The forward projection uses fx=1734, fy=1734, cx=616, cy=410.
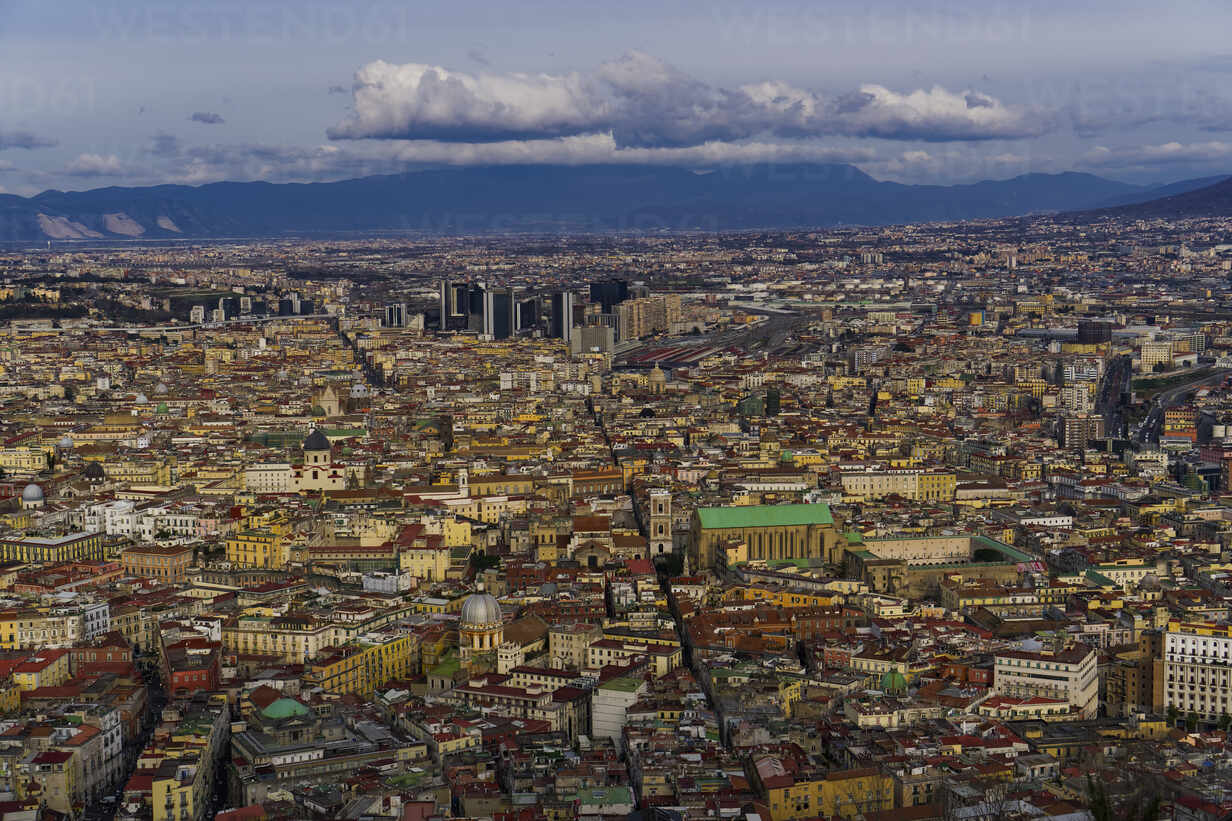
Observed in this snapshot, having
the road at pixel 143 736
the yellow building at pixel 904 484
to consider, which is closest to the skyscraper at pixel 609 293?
the yellow building at pixel 904 484

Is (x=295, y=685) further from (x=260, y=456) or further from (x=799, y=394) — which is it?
(x=799, y=394)

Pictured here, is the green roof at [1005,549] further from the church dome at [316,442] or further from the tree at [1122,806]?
the church dome at [316,442]

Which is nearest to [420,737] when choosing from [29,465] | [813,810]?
[813,810]

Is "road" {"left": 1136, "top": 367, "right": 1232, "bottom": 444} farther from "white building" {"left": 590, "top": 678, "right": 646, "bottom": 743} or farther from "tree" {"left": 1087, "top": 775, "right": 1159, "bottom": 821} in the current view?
"tree" {"left": 1087, "top": 775, "right": 1159, "bottom": 821}

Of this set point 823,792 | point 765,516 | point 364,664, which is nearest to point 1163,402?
point 765,516

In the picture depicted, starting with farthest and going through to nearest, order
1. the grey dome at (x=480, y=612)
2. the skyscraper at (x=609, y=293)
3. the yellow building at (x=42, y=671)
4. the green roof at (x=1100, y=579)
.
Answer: the skyscraper at (x=609, y=293) < the green roof at (x=1100, y=579) < the grey dome at (x=480, y=612) < the yellow building at (x=42, y=671)

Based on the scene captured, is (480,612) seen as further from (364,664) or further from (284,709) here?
(284,709)
